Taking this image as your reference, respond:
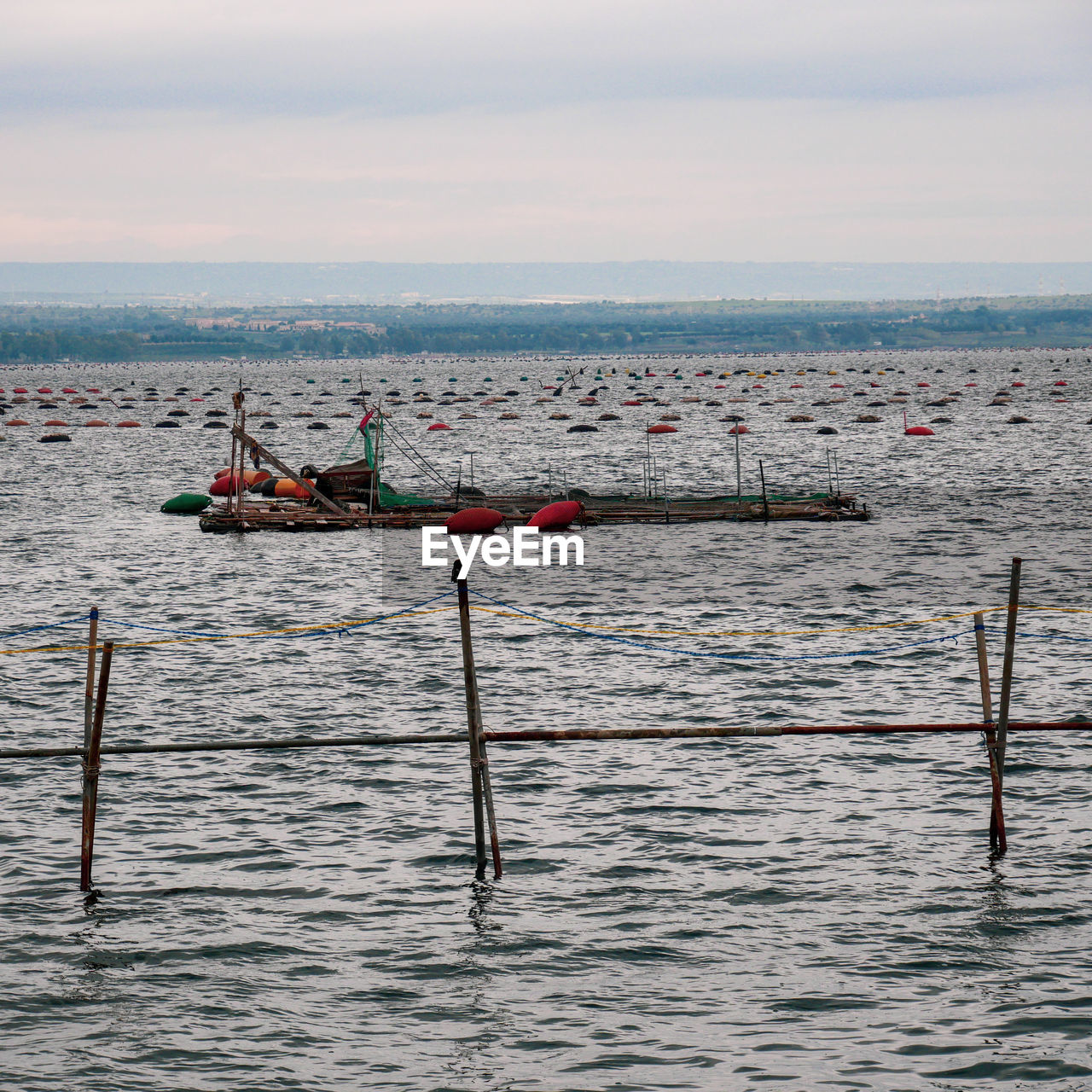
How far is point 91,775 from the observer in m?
22.8

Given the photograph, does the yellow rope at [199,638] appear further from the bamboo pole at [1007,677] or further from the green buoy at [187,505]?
the green buoy at [187,505]

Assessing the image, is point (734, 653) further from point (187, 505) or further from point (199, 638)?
point (187, 505)

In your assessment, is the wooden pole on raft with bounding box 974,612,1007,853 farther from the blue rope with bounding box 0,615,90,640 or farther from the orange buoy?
Result: the orange buoy

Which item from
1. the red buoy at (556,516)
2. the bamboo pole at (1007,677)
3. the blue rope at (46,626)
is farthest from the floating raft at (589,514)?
the bamboo pole at (1007,677)

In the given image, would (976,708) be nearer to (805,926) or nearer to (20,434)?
(805,926)

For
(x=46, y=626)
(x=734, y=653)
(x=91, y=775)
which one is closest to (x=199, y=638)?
(x=91, y=775)

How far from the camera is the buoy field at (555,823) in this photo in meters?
18.8

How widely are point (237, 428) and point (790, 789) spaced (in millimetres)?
43844

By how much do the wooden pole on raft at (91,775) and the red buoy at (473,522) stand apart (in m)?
46.2

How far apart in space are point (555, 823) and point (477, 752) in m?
5.44

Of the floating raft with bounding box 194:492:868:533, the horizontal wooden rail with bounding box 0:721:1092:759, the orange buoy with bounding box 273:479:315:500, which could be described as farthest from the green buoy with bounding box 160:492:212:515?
the horizontal wooden rail with bounding box 0:721:1092:759

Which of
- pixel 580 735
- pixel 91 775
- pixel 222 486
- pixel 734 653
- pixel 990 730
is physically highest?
pixel 222 486

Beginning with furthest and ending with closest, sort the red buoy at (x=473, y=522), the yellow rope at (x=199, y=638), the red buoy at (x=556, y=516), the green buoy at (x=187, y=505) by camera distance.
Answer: the green buoy at (x=187, y=505)
the red buoy at (x=473, y=522)
the red buoy at (x=556, y=516)
the yellow rope at (x=199, y=638)

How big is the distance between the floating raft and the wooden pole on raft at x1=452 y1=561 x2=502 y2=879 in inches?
1856
